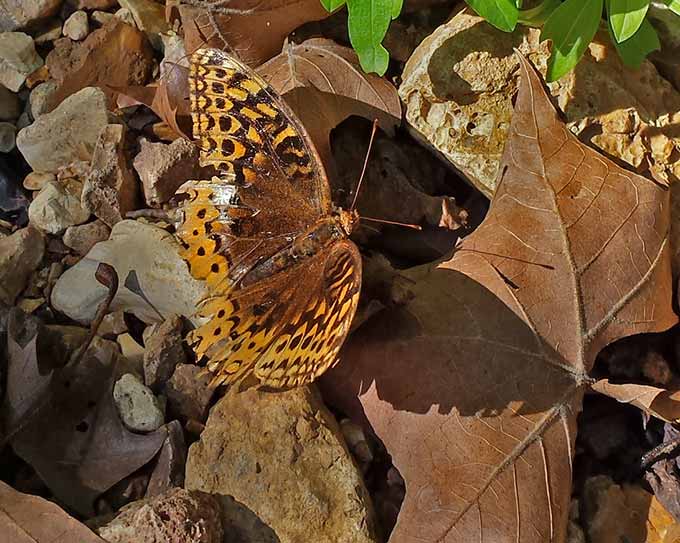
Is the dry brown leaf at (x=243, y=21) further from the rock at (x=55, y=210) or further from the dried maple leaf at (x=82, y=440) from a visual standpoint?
the dried maple leaf at (x=82, y=440)

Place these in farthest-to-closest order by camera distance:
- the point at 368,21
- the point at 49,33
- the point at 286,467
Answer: the point at 49,33, the point at 286,467, the point at 368,21

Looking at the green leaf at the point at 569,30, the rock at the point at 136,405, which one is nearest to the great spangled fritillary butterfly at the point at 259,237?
the rock at the point at 136,405

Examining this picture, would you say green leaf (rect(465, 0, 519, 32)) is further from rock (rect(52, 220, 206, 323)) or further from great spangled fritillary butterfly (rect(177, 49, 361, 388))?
rock (rect(52, 220, 206, 323))

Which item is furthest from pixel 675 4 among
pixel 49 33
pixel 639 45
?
pixel 49 33

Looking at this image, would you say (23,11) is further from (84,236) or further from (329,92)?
(329,92)

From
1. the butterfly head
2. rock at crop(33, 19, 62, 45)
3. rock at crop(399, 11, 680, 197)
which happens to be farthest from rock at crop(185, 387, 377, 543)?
rock at crop(33, 19, 62, 45)

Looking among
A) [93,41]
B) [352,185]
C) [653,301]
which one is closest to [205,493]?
[352,185]

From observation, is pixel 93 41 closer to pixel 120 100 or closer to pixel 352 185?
pixel 120 100

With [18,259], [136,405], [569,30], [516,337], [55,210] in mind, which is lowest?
[136,405]
